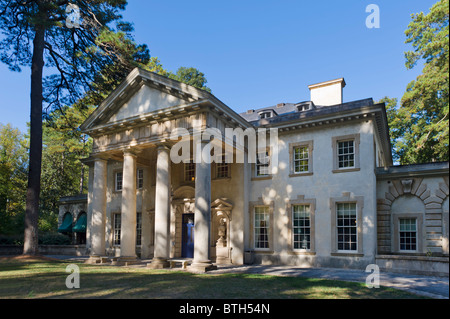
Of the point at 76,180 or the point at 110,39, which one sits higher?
the point at 110,39

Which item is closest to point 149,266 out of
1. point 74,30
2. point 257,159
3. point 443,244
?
point 257,159

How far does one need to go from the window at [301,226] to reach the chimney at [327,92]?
37.2 ft

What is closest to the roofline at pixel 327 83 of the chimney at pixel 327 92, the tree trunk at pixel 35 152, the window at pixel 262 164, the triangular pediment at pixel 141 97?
the chimney at pixel 327 92

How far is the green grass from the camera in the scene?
10289 millimetres

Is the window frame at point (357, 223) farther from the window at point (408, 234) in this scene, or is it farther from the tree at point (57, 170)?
the tree at point (57, 170)

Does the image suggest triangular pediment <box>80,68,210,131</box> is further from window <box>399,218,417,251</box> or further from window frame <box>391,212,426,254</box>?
window <box>399,218,417,251</box>

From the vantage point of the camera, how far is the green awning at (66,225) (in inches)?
1238

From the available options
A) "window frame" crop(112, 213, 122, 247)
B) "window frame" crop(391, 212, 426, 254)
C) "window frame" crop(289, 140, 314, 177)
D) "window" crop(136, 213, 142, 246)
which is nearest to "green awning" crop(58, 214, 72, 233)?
"window frame" crop(112, 213, 122, 247)

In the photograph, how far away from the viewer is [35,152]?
843 inches

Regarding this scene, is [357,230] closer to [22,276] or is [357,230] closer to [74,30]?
[22,276]

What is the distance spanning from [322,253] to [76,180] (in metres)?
39.4

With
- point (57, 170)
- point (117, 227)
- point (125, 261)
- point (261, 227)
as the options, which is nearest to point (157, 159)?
point (125, 261)

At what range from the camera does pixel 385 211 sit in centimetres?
1922

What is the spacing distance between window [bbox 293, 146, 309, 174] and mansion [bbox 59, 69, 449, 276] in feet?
0.20
